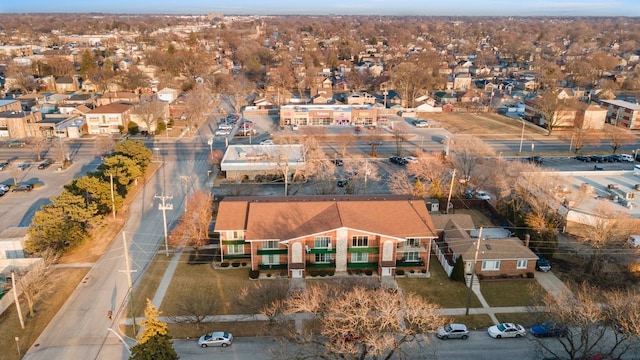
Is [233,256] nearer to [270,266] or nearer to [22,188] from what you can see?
[270,266]

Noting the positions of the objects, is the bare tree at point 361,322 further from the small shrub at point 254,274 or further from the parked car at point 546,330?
the small shrub at point 254,274

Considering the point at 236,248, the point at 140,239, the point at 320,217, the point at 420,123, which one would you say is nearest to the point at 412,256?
the point at 320,217

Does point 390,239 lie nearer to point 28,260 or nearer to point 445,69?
point 28,260

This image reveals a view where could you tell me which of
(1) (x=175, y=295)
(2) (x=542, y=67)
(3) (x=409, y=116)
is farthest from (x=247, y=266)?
(2) (x=542, y=67)

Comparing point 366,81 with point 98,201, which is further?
point 366,81

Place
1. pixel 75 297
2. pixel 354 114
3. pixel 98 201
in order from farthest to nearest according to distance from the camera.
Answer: pixel 354 114, pixel 98 201, pixel 75 297

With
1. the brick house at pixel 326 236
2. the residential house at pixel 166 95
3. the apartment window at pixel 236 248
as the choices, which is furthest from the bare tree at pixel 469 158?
the residential house at pixel 166 95

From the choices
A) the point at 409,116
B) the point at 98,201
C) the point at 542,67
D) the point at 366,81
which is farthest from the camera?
the point at 542,67
